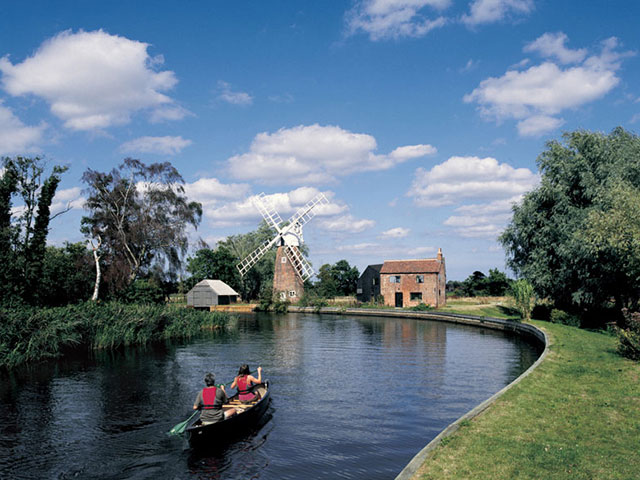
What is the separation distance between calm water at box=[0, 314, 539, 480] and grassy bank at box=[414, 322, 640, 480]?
2.41m

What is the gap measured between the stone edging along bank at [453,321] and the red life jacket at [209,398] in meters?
6.10

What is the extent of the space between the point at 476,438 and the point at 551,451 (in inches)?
61.8

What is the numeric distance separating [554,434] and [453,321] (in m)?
43.2

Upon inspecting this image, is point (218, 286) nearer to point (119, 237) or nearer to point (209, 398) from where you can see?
point (119, 237)

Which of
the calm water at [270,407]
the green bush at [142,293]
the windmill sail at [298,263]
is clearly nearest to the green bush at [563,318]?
the calm water at [270,407]

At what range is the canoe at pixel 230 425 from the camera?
1308 centimetres

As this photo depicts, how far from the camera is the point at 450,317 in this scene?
54.4 metres

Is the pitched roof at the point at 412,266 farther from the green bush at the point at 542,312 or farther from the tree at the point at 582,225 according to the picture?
the green bush at the point at 542,312

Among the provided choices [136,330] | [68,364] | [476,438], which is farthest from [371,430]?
[136,330]

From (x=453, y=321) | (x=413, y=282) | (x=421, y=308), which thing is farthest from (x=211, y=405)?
(x=413, y=282)

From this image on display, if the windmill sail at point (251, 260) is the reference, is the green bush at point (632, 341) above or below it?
below

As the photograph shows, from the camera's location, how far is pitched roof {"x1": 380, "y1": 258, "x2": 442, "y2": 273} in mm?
68250

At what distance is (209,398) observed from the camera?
13.8 m

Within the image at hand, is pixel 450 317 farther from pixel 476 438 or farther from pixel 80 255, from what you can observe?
pixel 476 438
